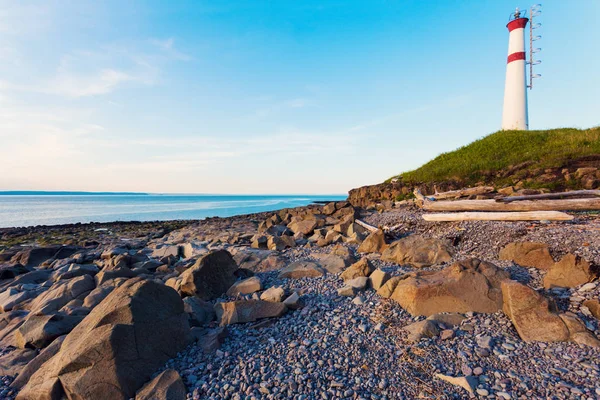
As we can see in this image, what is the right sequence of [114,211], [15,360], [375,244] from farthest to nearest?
[114,211], [375,244], [15,360]

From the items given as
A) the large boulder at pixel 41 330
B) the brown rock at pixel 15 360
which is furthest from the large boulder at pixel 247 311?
the brown rock at pixel 15 360

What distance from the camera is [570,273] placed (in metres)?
5.94

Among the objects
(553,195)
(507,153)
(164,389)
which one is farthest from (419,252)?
(507,153)

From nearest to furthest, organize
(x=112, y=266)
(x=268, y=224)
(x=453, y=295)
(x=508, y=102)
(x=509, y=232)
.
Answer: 1. (x=453, y=295)
2. (x=509, y=232)
3. (x=112, y=266)
4. (x=268, y=224)
5. (x=508, y=102)

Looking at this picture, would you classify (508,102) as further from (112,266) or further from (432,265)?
(112,266)

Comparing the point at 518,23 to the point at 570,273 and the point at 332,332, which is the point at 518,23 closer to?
the point at 570,273

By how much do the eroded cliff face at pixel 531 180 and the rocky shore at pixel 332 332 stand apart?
9.38 metres

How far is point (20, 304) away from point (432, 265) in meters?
A: 9.72

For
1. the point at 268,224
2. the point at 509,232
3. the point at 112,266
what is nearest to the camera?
the point at 509,232

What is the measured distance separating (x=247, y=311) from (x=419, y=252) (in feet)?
14.9

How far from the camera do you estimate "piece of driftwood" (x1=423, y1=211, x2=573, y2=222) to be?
9273 mm

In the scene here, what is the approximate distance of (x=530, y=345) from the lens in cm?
466

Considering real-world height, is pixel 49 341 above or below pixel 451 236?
below

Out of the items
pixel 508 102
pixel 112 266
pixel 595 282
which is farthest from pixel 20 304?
pixel 508 102
